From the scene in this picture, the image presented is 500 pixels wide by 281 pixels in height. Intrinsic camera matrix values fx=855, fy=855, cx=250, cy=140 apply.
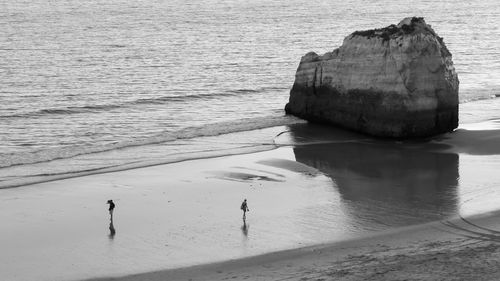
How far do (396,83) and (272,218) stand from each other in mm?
12069

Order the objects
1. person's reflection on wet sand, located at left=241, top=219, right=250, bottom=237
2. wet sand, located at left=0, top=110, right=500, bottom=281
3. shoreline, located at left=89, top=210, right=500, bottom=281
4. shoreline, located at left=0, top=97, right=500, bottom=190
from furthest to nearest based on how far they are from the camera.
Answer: shoreline, located at left=0, top=97, right=500, bottom=190
person's reflection on wet sand, located at left=241, top=219, right=250, bottom=237
wet sand, located at left=0, top=110, right=500, bottom=281
shoreline, located at left=89, top=210, right=500, bottom=281

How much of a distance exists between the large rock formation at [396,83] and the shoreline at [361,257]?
37.3ft

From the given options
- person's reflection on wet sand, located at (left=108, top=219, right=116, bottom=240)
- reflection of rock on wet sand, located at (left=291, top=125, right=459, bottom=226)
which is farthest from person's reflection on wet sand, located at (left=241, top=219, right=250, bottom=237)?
person's reflection on wet sand, located at (left=108, top=219, right=116, bottom=240)

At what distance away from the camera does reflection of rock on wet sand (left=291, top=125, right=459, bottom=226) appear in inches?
1015

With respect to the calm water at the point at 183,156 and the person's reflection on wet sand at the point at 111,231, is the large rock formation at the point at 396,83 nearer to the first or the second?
the calm water at the point at 183,156

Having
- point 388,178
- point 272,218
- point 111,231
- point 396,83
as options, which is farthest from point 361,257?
point 396,83

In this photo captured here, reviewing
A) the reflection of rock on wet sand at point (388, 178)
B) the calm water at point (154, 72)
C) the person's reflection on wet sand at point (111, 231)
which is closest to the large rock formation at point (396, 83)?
the reflection of rock on wet sand at point (388, 178)

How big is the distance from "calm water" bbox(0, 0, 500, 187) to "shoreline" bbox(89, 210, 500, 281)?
1199 centimetres

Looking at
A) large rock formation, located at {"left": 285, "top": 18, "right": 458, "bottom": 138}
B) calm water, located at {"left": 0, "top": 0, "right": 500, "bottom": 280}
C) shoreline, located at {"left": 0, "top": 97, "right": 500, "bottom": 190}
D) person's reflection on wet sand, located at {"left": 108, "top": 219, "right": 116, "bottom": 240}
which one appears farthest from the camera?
large rock formation, located at {"left": 285, "top": 18, "right": 458, "bottom": 138}

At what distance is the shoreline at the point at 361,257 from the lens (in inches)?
799

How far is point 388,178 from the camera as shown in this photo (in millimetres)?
30172

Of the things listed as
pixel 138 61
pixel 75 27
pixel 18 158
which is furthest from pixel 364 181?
pixel 75 27

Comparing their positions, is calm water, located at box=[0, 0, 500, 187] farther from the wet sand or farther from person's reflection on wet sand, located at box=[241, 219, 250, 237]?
person's reflection on wet sand, located at box=[241, 219, 250, 237]

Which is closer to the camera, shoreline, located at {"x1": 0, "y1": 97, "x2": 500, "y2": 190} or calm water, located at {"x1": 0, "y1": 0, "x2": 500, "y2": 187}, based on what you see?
shoreline, located at {"x1": 0, "y1": 97, "x2": 500, "y2": 190}
